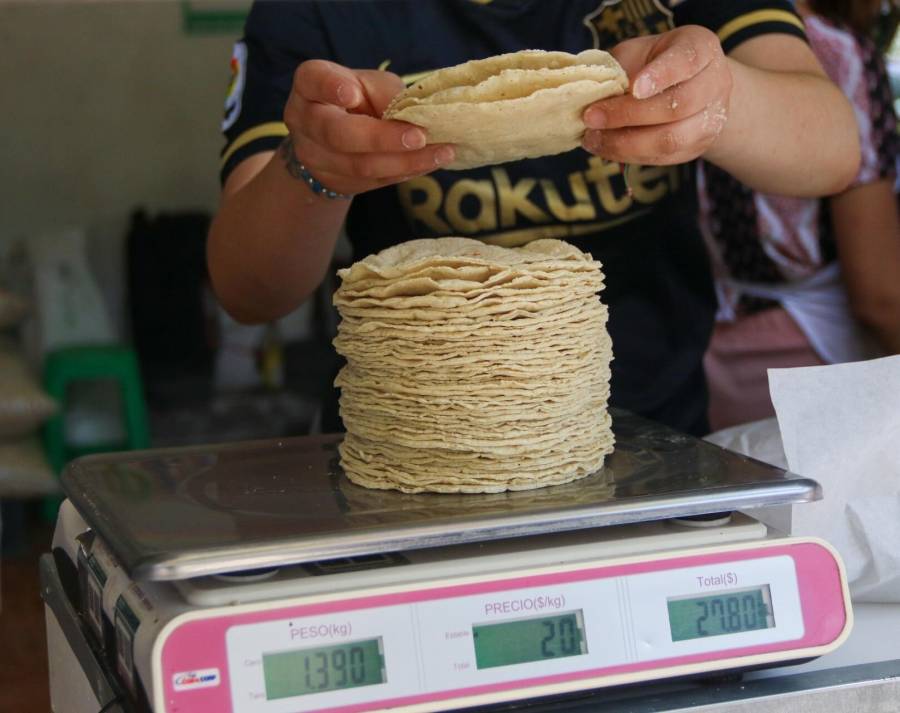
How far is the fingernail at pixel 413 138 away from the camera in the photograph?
3.01 feet

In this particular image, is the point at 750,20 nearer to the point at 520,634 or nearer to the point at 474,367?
the point at 474,367

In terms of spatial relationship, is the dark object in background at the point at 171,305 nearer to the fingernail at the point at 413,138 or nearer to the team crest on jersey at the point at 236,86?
the team crest on jersey at the point at 236,86

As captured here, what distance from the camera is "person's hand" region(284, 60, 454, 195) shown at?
3.12ft

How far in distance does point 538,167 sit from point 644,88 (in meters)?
0.43

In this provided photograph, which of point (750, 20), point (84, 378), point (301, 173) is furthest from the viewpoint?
point (84, 378)

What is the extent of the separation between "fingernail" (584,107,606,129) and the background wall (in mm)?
4166

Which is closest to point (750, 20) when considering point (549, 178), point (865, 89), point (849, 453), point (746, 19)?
point (746, 19)

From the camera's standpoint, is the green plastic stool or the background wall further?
the background wall

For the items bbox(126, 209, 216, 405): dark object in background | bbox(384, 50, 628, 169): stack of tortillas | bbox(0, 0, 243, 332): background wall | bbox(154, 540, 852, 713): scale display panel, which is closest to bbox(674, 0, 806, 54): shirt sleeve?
bbox(384, 50, 628, 169): stack of tortillas

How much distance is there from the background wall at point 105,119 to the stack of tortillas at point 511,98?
4130 mm

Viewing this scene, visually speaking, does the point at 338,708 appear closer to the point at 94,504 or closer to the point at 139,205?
the point at 94,504

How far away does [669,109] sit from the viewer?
93 centimetres

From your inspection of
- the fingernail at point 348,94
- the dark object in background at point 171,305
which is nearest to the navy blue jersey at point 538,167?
the fingernail at point 348,94

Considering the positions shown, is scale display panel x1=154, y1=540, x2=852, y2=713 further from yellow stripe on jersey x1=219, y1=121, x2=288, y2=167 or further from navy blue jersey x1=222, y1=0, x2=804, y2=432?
yellow stripe on jersey x1=219, y1=121, x2=288, y2=167
